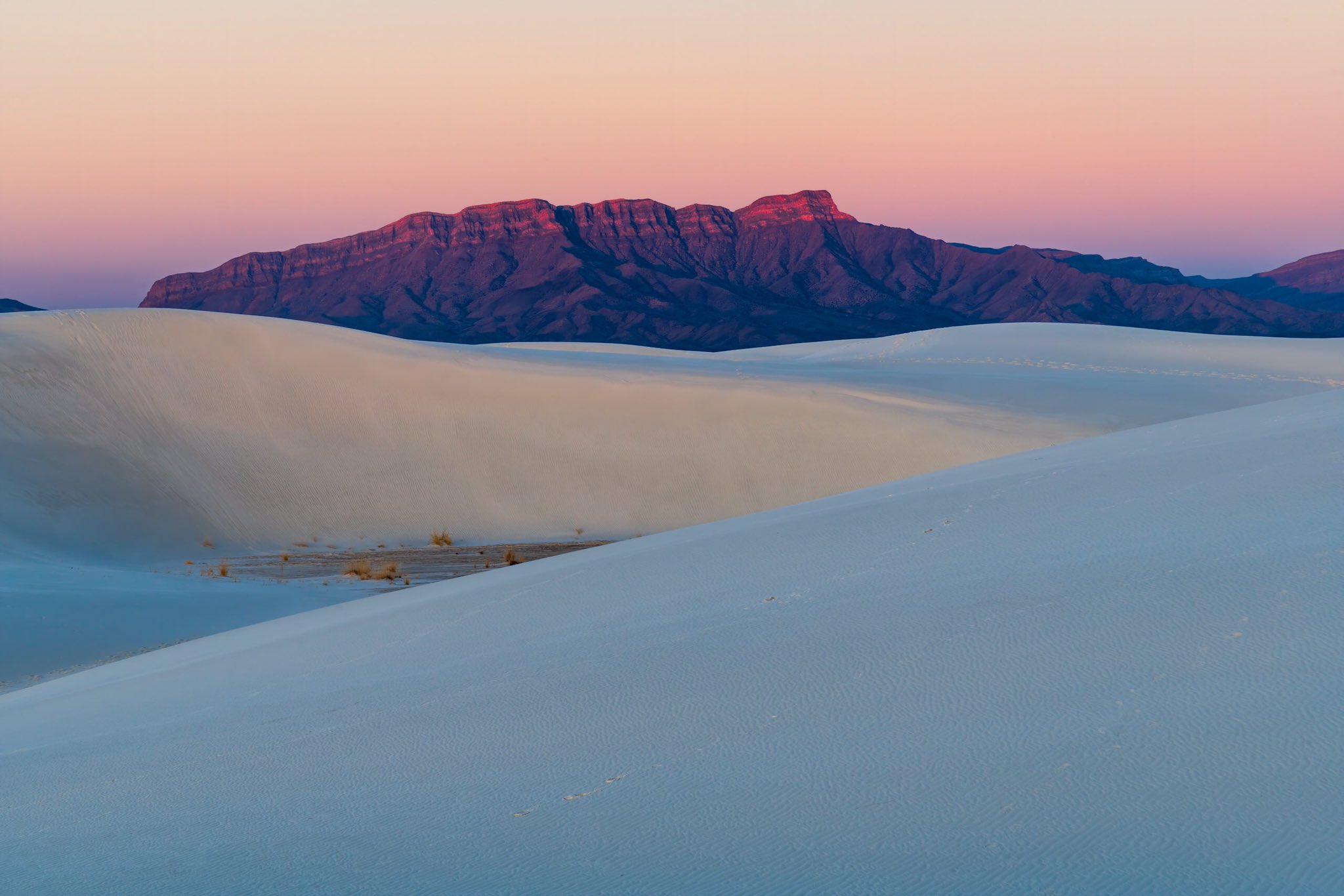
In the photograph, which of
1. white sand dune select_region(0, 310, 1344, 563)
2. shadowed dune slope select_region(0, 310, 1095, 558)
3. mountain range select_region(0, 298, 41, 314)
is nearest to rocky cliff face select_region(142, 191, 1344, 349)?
mountain range select_region(0, 298, 41, 314)

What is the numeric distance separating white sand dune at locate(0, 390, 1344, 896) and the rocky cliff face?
116 meters

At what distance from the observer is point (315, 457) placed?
76.7 feet

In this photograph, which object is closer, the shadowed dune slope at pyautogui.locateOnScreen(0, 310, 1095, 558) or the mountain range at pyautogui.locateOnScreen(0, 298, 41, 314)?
the shadowed dune slope at pyautogui.locateOnScreen(0, 310, 1095, 558)

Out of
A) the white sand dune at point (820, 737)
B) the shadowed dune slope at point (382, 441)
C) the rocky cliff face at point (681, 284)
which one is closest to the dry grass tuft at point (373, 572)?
the shadowed dune slope at point (382, 441)

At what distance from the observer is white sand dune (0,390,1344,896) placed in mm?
2562

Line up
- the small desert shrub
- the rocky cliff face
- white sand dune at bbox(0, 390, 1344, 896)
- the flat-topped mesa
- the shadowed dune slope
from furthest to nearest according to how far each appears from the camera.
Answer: the flat-topped mesa, the rocky cliff face, the shadowed dune slope, the small desert shrub, white sand dune at bbox(0, 390, 1344, 896)

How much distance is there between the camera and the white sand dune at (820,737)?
2562mm

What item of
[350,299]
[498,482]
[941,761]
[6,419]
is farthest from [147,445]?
[350,299]

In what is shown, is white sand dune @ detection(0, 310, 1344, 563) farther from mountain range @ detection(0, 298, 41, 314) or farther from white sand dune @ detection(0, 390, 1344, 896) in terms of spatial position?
mountain range @ detection(0, 298, 41, 314)

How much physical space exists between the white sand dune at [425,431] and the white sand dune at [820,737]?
50.0ft

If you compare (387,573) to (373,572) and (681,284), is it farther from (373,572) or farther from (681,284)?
(681,284)

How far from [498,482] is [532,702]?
18.8 meters

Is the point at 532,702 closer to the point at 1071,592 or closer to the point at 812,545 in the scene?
the point at 1071,592

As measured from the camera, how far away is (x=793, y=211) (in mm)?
184500
